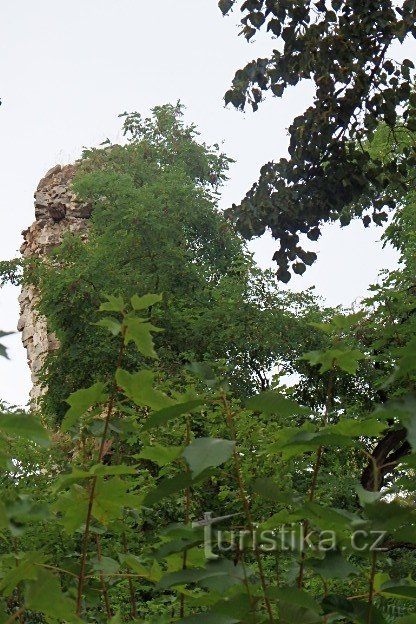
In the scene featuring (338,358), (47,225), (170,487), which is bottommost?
(170,487)

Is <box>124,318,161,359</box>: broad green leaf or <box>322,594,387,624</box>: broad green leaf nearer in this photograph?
<box>322,594,387,624</box>: broad green leaf

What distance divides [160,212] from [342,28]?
1161 centimetres

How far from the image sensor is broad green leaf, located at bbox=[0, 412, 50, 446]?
1.17 m

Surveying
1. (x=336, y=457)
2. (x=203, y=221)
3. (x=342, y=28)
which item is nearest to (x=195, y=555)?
(x=342, y=28)

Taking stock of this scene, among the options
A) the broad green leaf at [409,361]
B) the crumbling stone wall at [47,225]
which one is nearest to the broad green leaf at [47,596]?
the broad green leaf at [409,361]

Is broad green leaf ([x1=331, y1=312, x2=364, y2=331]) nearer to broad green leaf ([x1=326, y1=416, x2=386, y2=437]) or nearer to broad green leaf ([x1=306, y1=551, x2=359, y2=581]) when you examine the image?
broad green leaf ([x1=326, y1=416, x2=386, y2=437])

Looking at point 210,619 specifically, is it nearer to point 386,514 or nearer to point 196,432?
point 386,514

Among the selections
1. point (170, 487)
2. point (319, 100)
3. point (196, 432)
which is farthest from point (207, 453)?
point (196, 432)

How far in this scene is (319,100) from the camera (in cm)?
658

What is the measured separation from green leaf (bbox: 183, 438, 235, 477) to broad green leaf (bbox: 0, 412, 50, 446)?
0.20 meters

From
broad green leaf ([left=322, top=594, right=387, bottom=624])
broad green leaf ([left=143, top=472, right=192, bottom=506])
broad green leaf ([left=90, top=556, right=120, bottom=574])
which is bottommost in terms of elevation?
broad green leaf ([left=322, top=594, right=387, bottom=624])

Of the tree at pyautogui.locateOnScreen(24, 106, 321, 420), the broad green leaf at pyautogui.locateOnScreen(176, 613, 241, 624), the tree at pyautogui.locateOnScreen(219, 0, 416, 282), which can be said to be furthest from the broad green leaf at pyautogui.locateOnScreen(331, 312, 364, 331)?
the tree at pyautogui.locateOnScreen(24, 106, 321, 420)

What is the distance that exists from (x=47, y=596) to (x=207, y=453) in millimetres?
297

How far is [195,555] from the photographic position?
1474 millimetres
